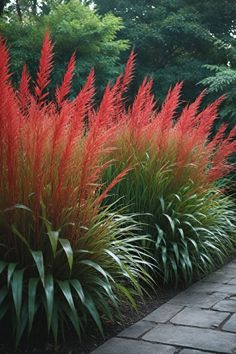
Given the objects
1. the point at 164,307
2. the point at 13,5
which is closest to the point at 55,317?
the point at 164,307

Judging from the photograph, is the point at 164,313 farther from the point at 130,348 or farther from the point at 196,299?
the point at 130,348

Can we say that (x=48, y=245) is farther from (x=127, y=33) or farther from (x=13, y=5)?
(x=13, y=5)

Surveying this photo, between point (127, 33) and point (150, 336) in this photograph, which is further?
point (127, 33)

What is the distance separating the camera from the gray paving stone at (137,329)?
292 cm

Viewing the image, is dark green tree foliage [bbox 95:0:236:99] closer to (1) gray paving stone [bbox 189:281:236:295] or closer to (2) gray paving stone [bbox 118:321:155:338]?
(1) gray paving stone [bbox 189:281:236:295]

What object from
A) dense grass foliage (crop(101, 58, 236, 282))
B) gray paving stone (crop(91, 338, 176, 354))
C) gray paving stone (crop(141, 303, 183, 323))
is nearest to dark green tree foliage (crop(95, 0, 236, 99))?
dense grass foliage (crop(101, 58, 236, 282))

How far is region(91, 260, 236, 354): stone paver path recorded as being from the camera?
2709 millimetres

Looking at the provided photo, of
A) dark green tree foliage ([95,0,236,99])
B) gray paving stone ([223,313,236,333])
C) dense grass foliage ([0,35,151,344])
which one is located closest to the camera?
dense grass foliage ([0,35,151,344])

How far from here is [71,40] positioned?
27.3 feet

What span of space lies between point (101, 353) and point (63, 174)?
93 cm

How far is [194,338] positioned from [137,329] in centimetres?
35

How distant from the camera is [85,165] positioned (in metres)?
2.74

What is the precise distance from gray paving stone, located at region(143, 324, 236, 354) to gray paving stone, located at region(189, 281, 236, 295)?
3.03 feet

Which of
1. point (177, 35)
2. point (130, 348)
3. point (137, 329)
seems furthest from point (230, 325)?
point (177, 35)
